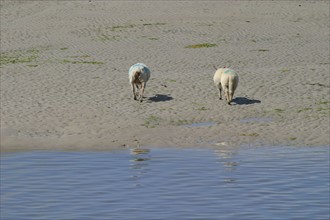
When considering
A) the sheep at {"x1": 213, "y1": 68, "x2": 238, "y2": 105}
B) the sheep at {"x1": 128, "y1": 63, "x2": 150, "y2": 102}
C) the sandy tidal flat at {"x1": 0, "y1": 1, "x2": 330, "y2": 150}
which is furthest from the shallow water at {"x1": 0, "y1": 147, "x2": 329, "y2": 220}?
the sheep at {"x1": 128, "y1": 63, "x2": 150, "y2": 102}

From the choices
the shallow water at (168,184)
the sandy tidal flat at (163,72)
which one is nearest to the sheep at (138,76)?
the sandy tidal flat at (163,72)

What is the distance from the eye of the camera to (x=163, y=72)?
3033 cm

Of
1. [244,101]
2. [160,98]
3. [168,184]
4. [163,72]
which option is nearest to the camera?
[168,184]

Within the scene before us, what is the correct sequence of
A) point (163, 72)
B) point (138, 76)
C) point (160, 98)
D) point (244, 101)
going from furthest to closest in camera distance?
1. point (163, 72)
2. point (160, 98)
3. point (244, 101)
4. point (138, 76)

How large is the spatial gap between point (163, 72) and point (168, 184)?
14.7 meters

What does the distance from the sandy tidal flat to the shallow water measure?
5.05 ft

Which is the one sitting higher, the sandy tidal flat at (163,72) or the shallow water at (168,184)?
the sandy tidal flat at (163,72)

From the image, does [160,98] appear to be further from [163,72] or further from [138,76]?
[163,72]

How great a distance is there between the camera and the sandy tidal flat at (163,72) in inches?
857

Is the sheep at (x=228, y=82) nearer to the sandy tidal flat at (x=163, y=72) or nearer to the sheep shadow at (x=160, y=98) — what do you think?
the sandy tidal flat at (x=163, y=72)

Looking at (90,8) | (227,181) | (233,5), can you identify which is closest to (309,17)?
(233,5)

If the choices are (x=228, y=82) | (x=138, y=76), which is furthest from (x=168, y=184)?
(x=138, y=76)

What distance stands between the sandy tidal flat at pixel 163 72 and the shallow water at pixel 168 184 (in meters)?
1.54

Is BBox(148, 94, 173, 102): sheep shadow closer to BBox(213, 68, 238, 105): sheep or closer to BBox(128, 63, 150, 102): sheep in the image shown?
BBox(128, 63, 150, 102): sheep
